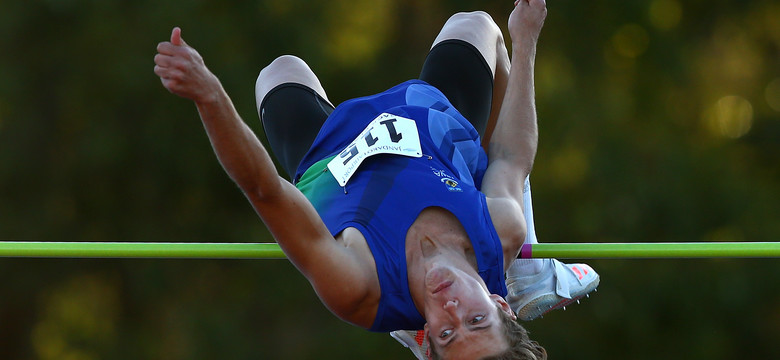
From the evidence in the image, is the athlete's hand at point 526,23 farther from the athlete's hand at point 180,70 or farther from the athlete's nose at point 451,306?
the athlete's hand at point 180,70

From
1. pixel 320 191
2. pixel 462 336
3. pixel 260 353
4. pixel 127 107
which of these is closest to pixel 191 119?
pixel 127 107

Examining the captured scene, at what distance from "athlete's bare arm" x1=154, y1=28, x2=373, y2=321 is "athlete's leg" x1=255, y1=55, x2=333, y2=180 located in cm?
73

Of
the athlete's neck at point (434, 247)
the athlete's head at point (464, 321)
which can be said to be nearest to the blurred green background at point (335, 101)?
the athlete's neck at point (434, 247)

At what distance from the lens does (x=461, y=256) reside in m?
3.23

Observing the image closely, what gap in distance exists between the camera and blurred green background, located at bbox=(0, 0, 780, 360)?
24.9 feet

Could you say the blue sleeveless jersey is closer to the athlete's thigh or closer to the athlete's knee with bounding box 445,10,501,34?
the athlete's thigh

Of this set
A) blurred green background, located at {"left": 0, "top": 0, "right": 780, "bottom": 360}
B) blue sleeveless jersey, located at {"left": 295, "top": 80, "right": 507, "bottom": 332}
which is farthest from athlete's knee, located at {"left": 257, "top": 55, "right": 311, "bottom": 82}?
blurred green background, located at {"left": 0, "top": 0, "right": 780, "bottom": 360}

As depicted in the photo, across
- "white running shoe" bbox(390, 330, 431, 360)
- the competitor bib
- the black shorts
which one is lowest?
"white running shoe" bbox(390, 330, 431, 360)

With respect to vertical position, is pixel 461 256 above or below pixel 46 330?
above

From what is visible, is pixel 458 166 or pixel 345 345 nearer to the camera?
pixel 458 166

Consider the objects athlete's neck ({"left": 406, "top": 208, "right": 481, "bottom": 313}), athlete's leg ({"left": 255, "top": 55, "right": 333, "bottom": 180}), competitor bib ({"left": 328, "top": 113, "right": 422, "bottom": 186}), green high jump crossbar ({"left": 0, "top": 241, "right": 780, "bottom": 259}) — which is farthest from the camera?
athlete's leg ({"left": 255, "top": 55, "right": 333, "bottom": 180})

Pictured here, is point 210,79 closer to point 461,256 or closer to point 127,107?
point 461,256

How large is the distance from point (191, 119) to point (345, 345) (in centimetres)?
172

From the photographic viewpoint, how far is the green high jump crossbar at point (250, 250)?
3541mm
